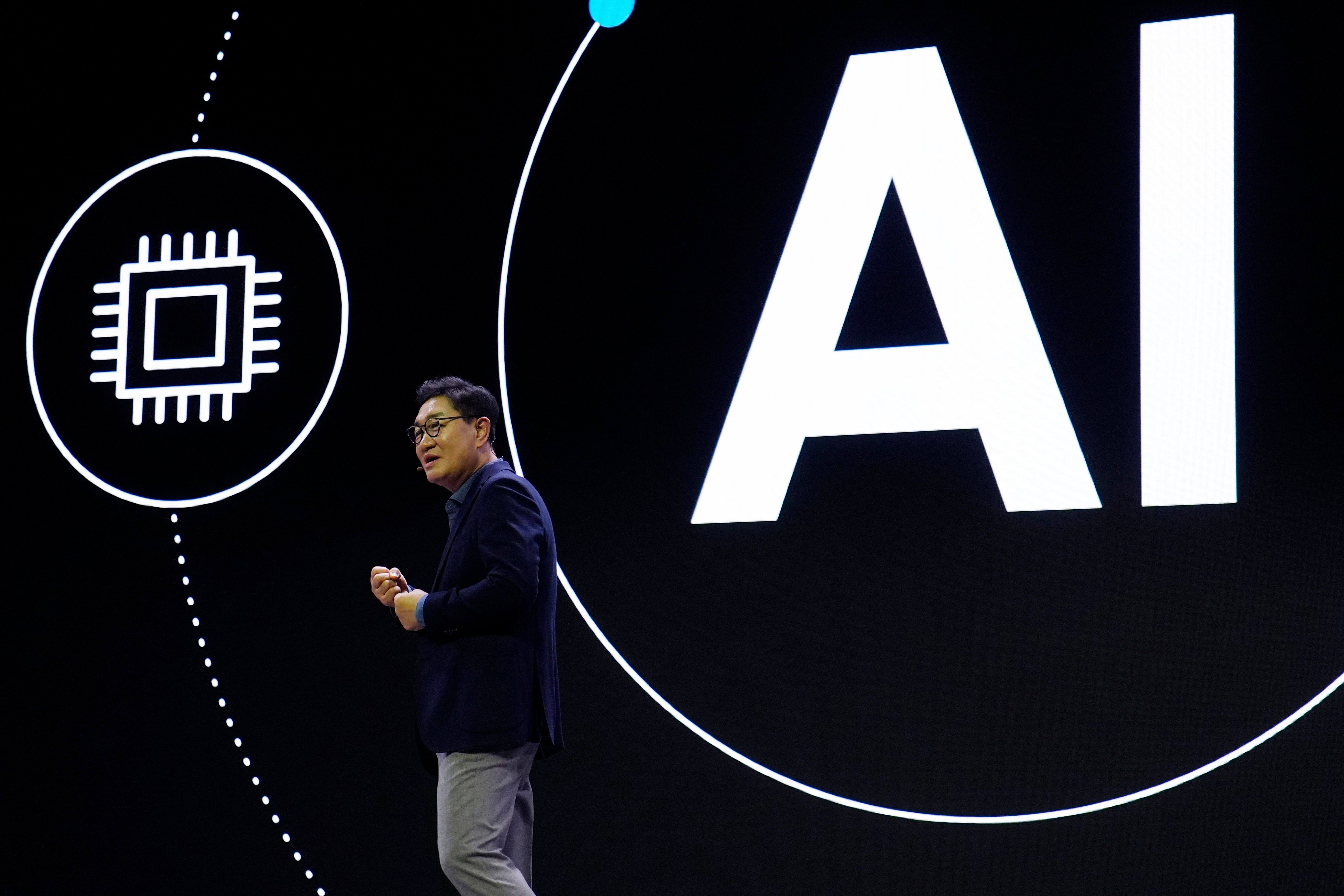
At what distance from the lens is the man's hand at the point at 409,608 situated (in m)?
2.87

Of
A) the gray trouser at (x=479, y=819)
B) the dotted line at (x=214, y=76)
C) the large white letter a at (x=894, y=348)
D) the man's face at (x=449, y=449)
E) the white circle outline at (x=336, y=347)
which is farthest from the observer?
the dotted line at (x=214, y=76)

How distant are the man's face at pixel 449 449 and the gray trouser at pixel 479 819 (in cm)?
54

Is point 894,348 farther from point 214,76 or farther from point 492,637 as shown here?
point 214,76

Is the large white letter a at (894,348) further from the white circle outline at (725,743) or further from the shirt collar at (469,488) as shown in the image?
the shirt collar at (469,488)

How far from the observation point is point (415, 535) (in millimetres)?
3773

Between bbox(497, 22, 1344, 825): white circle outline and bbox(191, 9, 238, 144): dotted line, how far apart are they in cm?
89

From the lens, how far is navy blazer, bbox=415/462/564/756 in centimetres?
279

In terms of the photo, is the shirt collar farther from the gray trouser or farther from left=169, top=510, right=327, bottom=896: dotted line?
left=169, top=510, right=327, bottom=896: dotted line

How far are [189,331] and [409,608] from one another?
1400 mm

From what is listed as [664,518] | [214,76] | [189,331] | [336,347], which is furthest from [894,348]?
[214,76]

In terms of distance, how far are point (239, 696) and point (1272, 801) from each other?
7.67ft

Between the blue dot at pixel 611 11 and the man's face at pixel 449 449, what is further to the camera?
the blue dot at pixel 611 11

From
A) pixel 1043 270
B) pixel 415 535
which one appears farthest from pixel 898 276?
pixel 415 535

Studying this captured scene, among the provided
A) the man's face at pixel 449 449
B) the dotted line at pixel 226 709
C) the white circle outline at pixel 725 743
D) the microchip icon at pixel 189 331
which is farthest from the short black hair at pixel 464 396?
the dotted line at pixel 226 709
